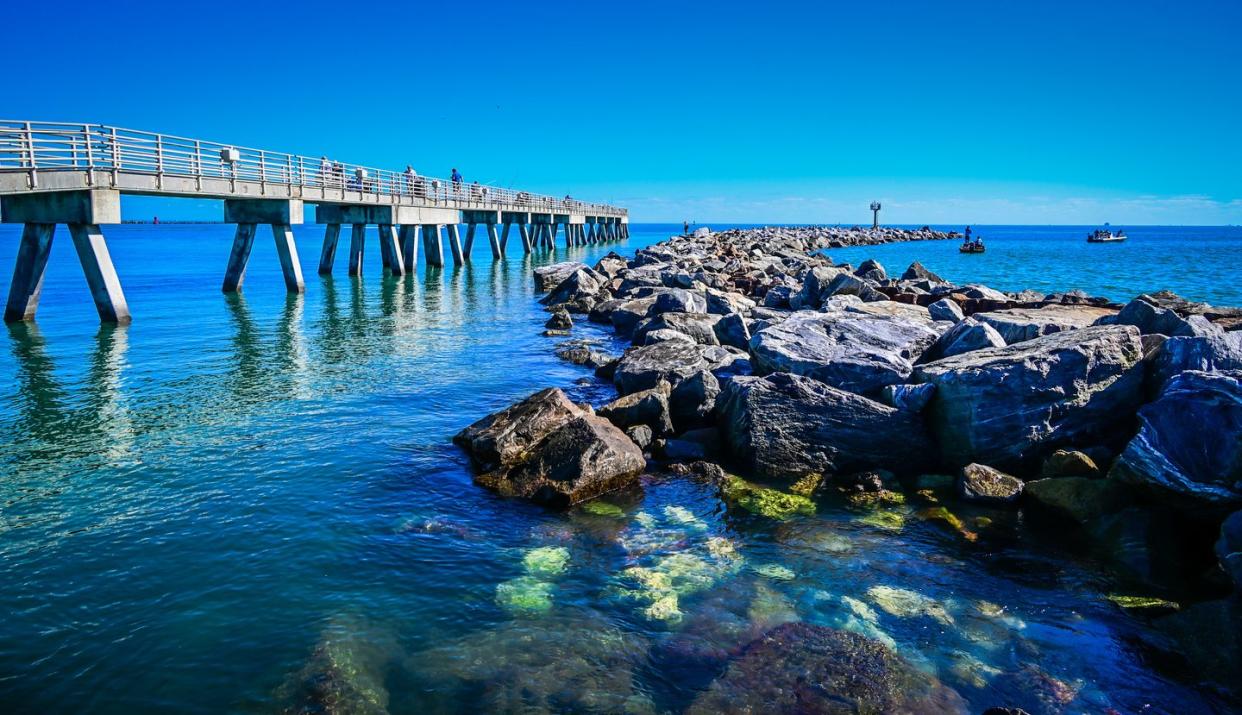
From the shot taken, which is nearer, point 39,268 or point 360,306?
point 39,268

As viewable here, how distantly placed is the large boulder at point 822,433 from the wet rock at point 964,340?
2.30 meters

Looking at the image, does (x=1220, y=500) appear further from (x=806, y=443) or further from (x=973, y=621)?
(x=806, y=443)

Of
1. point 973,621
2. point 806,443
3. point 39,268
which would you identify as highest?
point 39,268

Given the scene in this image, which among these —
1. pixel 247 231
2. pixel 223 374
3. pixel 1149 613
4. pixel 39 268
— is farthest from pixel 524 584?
pixel 247 231

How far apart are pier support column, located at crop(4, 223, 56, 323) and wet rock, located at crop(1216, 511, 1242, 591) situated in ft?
85.8

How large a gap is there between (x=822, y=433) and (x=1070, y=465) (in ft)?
9.59

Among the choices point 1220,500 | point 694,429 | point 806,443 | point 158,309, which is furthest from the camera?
point 158,309

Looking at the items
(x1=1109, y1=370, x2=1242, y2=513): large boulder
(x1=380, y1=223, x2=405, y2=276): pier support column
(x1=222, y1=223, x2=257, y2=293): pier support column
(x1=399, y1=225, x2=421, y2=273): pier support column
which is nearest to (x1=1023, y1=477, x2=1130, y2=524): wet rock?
(x1=1109, y1=370, x2=1242, y2=513): large boulder

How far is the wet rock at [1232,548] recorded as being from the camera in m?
6.17

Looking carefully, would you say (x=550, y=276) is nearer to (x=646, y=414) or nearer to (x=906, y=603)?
(x=646, y=414)

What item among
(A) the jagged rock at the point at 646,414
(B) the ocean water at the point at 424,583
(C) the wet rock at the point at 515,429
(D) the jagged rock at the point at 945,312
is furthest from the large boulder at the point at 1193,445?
(D) the jagged rock at the point at 945,312

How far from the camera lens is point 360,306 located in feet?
95.5

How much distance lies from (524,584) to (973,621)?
4.13 metres

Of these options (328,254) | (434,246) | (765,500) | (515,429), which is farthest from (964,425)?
(434,246)
